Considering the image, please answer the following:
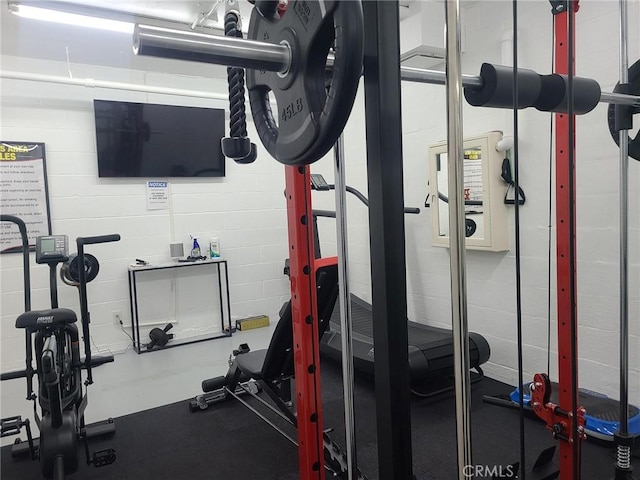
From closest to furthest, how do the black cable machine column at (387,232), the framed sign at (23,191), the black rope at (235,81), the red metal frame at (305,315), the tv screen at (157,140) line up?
the black cable machine column at (387,232), the black rope at (235,81), the red metal frame at (305,315), the framed sign at (23,191), the tv screen at (157,140)

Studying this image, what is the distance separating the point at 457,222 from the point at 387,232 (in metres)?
0.11

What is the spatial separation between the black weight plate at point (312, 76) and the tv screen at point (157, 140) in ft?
13.1

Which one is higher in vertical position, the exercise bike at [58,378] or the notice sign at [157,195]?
the notice sign at [157,195]

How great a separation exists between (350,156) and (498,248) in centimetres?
194

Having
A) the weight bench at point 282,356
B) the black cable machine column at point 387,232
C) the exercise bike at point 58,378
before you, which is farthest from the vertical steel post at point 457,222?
the exercise bike at point 58,378

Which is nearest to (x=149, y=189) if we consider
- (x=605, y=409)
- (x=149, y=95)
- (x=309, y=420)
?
(x=149, y=95)

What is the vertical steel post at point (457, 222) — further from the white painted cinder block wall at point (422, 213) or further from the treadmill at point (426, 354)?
the white painted cinder block wall at point (422, 213)

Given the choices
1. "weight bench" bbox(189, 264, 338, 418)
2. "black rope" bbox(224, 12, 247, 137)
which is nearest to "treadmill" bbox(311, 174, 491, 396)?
"weight bench" bbox(189, 264, 338, 418)

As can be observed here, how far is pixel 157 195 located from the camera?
460cm

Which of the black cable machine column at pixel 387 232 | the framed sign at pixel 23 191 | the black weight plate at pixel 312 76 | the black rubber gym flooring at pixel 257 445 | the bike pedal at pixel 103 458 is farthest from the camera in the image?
the framed sign at pixel 23 191

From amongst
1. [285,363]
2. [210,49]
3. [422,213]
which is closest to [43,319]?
[285,363]

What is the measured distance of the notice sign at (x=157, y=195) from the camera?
4.56 meters

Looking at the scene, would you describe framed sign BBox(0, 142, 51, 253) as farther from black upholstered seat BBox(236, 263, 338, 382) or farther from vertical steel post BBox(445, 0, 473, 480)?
vertical steel post BBox(445, 0, 473, 480)

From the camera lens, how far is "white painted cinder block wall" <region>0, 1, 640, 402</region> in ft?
8.79
